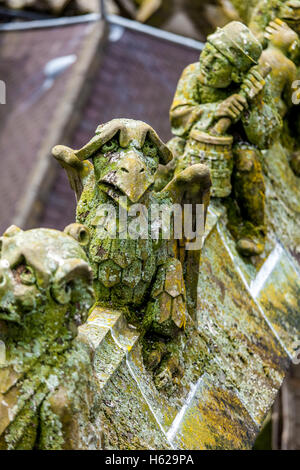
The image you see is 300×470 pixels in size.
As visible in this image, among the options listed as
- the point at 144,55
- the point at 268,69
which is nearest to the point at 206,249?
the point at 268,69

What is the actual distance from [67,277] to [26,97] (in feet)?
24.9

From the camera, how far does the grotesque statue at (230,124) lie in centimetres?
341

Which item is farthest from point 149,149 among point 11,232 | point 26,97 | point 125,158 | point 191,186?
point 26,97

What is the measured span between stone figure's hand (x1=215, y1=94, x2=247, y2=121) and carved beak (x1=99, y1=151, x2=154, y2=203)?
3.08ft

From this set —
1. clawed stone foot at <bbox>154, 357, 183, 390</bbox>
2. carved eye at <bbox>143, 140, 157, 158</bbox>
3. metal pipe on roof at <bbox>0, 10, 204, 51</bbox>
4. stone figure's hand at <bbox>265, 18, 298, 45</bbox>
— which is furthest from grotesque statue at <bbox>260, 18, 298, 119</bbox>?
metal pipe on roof at <bbox>0, 10, 204, 51</bbox>

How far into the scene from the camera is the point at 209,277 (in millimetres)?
3525

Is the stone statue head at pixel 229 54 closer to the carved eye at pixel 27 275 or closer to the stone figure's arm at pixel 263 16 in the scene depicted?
the stone figure's arm at pixel 263 16

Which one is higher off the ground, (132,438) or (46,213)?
(132,438)

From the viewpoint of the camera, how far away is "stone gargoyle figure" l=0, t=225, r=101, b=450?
2184 millimetres

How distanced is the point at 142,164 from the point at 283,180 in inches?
78.7

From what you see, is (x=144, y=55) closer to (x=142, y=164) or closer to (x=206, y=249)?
(x=206, y=249)

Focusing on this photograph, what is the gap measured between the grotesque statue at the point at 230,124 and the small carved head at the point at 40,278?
1490mm

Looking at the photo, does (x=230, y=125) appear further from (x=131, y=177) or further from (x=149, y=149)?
(x=131, y=177)

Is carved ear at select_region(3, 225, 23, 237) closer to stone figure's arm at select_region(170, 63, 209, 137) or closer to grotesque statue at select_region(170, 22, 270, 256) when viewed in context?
grotesque statue at select_region(170, 22, 270, 256)
